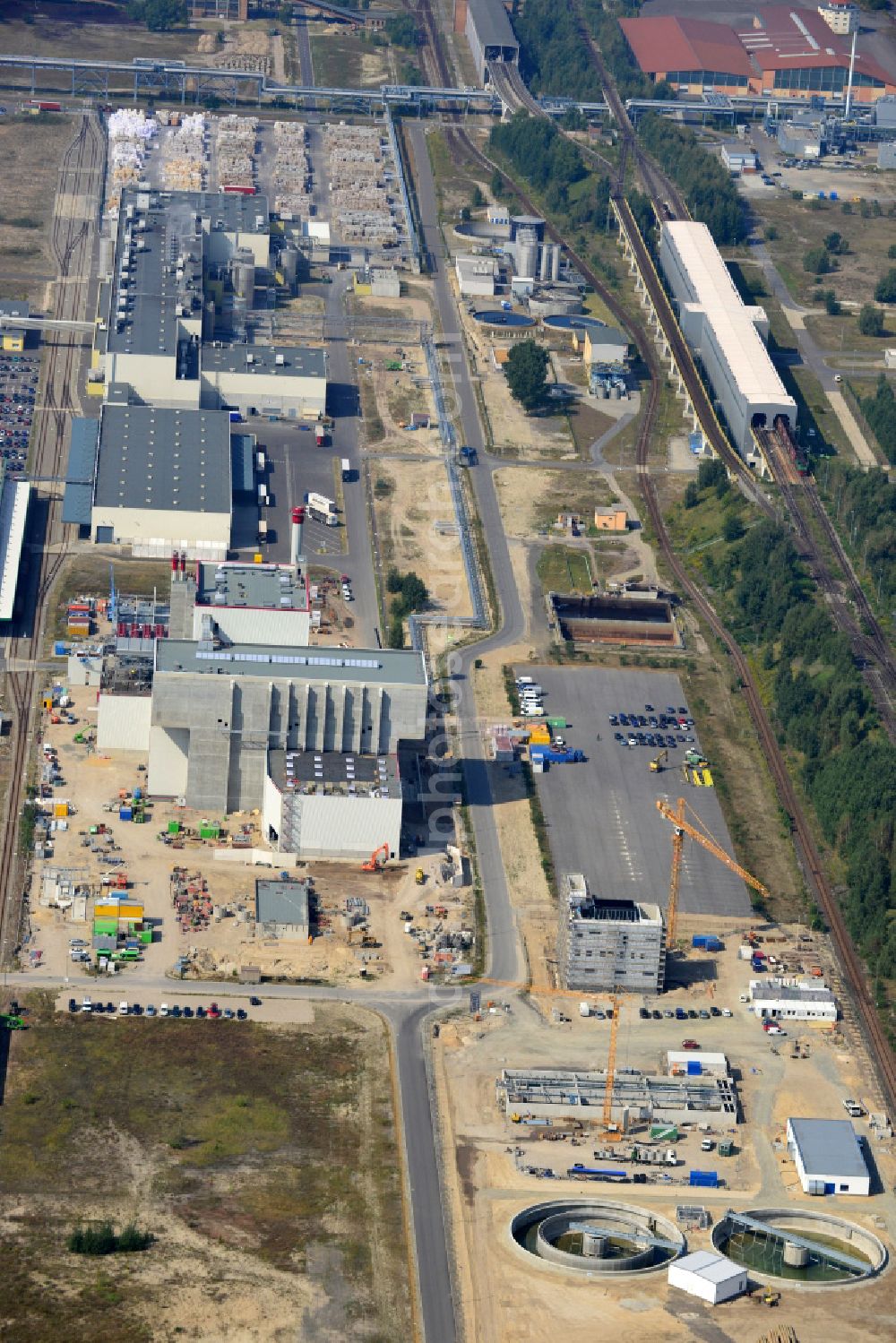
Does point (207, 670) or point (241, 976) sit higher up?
point (207, 670)

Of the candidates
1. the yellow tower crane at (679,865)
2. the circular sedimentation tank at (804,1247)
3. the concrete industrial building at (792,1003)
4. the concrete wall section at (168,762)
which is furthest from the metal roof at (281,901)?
the circular sedimentation tank at (804,1247)

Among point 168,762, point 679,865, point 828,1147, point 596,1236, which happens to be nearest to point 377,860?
point 168,762

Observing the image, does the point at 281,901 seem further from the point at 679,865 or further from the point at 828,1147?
the point at 828,1147

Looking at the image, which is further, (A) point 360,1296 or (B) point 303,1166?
(B) point 303,1166

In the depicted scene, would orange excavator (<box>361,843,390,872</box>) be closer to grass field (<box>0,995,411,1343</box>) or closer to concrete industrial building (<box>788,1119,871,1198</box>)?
grass field (<box>0,995,411,1343</box>)

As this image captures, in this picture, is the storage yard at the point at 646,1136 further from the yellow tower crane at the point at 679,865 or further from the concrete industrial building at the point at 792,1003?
the yellow tower crane at the point at 679,865

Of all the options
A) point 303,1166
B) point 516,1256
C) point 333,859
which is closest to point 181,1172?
point 303,1166

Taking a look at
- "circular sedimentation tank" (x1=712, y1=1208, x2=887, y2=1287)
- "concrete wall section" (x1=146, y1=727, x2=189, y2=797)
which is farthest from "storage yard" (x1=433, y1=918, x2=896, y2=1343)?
"concrete wall section" (x1=146, y1=727, x2=189, y2=797)

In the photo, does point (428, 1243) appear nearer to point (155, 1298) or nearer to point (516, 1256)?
point (516, 1256)
